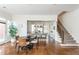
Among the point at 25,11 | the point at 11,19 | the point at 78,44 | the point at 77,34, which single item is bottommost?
the point at 78,44

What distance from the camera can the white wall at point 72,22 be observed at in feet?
22.5

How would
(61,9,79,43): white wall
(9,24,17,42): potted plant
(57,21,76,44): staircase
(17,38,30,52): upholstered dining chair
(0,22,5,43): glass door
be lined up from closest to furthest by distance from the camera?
(0,22,5,43): glass door
(9,24,17,42): potted plant
(17,38,30,52): upholstered dining chair
(61,9,79,43): white wall
(57,21,76,44): staircase

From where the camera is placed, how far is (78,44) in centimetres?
703

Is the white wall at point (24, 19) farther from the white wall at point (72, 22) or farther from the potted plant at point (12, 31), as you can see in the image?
the white wall at point (72, 22)

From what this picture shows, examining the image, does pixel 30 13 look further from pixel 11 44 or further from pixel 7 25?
pixel 11 44

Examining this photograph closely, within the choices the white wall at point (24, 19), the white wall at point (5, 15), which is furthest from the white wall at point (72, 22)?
the white wall at point (5, 15)

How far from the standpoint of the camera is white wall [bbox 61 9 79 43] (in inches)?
270

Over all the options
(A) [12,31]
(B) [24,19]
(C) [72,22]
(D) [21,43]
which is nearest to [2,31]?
(A) [12,31]

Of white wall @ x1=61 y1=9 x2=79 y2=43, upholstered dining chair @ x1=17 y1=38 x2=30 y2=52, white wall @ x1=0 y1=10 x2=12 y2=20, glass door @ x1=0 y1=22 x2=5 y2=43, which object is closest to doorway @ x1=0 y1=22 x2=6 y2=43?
glass door @ x1=0 y1=22 x2=5 y2=43

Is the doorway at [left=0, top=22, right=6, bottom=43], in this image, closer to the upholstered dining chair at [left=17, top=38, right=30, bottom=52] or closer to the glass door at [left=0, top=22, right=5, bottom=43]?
the glass door at [left=0, top=22, right=5, bottom=43]

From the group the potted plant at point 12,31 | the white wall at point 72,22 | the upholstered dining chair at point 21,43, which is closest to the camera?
the potted plant at point 12,31

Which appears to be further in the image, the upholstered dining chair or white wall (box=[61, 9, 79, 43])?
white wall (box=[61, 9, 79, 43])
